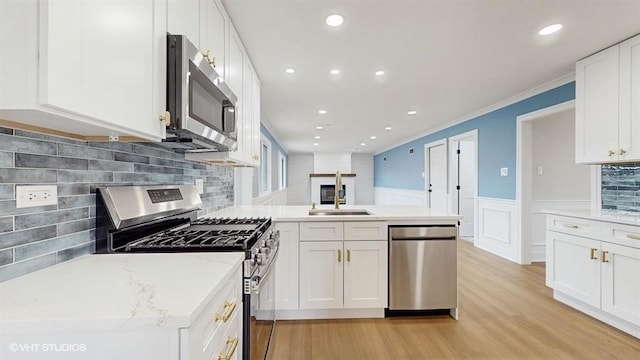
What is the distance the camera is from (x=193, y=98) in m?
1.29

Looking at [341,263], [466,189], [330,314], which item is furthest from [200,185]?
[466,189]

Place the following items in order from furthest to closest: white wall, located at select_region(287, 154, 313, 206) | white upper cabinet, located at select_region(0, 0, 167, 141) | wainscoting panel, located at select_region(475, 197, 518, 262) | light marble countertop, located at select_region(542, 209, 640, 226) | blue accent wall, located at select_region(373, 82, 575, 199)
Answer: white wall, located at select_region(287, 154, 313, 206) → wainscoting panel, located at select_region(475, 197, 518, 262) → blue accent wall, located at select_region(373, 82, 575, 199) → light marble countertop, located at select_region(542, 209, 640, 226) → white upper cabinet, located at select_region(0, 0, 167, 141)

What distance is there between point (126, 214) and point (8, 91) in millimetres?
786

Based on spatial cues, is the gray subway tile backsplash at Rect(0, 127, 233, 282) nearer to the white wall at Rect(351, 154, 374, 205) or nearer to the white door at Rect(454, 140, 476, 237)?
the white door at Rect(454, 140, 476, 237)

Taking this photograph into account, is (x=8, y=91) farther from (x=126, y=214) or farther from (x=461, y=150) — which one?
(x=461, y=150)

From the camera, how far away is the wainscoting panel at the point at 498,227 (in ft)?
14.1

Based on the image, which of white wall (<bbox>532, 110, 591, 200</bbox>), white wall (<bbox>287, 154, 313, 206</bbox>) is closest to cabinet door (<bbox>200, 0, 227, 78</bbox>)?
white wall (<bbox>532, 110, 591, 200</bbox>)

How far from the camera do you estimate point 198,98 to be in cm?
135

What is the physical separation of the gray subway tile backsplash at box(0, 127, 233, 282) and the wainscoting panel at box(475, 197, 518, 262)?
4671mm

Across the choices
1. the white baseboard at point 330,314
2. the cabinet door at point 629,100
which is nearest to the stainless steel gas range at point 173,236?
the white baseboard at point 330,314

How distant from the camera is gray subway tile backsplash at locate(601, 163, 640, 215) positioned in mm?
2639

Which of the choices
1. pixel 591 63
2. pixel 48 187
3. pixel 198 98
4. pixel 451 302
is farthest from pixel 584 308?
pixel 48 187

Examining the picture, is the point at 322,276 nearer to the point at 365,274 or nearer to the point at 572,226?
the point at 365,274

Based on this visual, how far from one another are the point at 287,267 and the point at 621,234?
2618mm
